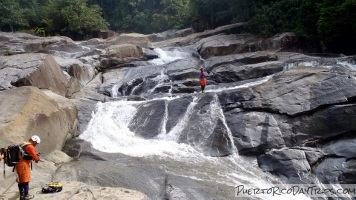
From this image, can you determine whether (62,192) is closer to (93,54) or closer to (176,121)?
(176,121)

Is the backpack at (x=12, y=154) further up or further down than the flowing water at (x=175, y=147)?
further up

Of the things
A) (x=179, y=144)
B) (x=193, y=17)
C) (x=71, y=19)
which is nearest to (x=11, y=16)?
(x=71, y=19)

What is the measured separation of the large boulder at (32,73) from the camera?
14.0 metres

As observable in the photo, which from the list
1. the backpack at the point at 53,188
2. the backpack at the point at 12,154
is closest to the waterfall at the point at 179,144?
the backpack at the point at 53,188

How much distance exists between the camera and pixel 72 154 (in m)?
11.0

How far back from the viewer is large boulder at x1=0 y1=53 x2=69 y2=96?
45.8 ft

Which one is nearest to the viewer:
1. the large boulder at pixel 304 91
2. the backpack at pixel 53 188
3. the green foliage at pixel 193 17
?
the backpack at pixel 53 188

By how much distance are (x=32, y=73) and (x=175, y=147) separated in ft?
24.4

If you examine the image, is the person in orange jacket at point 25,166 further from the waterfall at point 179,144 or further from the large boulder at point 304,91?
the large boulder at point 304,91

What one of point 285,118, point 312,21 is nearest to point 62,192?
point 285,118

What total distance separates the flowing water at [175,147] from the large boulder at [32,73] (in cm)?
249

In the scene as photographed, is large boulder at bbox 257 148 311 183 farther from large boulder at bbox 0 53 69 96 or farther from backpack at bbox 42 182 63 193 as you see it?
large boulder at bbox 0 53 69 96

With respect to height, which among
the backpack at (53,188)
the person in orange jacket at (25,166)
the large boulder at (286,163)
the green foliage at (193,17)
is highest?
the green foliage at (193,17)

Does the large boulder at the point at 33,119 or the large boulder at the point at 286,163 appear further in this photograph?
the large boulder at the point at 33,119
